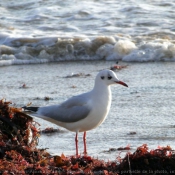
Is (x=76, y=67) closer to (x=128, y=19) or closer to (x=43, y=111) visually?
(x=128, y=19)

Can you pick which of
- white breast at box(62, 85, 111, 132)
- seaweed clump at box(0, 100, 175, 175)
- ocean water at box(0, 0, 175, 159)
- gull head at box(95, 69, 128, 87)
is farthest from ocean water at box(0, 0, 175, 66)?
seaweed clump at box(0, 100, 175, 175)

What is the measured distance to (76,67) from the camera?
10.6 m

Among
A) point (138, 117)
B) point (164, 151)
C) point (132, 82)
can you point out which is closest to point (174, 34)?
point (132, 82)

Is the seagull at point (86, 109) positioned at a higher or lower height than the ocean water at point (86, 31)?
lower

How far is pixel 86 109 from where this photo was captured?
5707mm

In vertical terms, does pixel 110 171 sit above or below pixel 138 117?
below

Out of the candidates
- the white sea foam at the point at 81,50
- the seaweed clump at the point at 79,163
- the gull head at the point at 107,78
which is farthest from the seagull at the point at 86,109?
the white sea foam at the point at 81,50

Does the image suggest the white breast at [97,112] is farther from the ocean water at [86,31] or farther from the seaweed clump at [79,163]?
the ocean water at [86,31]

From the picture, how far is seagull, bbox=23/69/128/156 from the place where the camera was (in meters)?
5.67

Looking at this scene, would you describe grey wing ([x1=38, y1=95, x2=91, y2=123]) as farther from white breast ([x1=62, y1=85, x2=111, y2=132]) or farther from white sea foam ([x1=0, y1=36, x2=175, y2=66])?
white sea foam ([x1=0, y1=36, x2=175, y2=66])

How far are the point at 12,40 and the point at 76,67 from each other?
7.38 ft

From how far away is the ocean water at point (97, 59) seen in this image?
6492 mm

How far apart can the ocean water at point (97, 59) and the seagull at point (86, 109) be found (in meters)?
0.29

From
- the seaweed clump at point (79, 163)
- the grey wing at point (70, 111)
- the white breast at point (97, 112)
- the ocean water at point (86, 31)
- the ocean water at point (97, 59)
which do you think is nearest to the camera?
the seaweed clump at point (79, 163)
